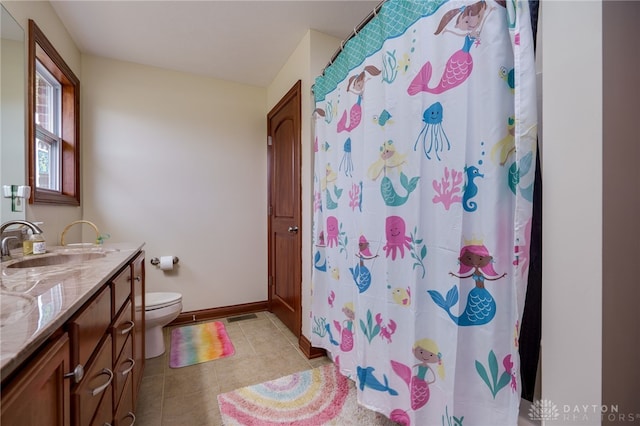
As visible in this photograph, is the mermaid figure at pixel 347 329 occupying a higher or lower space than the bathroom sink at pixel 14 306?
lower

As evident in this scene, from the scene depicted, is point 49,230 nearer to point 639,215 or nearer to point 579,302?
point 579,302

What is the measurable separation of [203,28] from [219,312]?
2452mm

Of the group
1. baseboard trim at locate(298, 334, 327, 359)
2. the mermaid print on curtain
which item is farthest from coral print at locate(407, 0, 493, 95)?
baseboard trim at locate(298, 334, 327, 359)

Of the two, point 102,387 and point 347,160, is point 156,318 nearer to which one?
point 102,387

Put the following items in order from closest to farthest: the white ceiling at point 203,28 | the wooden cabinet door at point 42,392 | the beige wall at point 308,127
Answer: the wooden cabinet door at point 42,392 < the white ceiling at point 203,28 < the beige wall at point 308,127

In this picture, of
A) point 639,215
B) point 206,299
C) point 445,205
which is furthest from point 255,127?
point 639,215

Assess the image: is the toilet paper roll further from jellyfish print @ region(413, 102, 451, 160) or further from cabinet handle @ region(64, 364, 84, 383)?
jellyfish print @ region(413, 102, 451, 160)

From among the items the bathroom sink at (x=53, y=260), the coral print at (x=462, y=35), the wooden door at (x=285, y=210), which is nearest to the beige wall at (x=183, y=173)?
the wooden door at (x=285, y=210)

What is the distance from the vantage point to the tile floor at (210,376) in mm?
1427

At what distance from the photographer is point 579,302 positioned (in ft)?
2.14

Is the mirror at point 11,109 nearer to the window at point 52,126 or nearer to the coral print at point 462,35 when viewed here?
the window at point 52,126

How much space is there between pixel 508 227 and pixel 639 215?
0.90 ft

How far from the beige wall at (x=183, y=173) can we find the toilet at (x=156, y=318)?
1.90 ft
